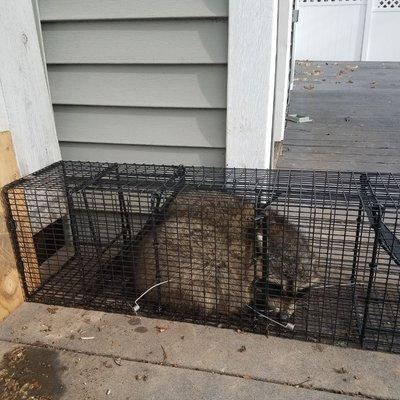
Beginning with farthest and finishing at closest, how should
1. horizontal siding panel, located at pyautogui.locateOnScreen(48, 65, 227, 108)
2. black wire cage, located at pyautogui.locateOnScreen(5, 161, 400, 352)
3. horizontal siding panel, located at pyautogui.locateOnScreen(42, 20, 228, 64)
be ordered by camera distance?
horizontal siding panel, located at pyautogui.locateOnScreen(48, 65, 227, 108), horizontal siding panel, located at pyautogui.locateOnScreen(42, 20, 228, 64), black wire cage, located at pyautogui.locateOnScreen(5, 161, 400, 352)

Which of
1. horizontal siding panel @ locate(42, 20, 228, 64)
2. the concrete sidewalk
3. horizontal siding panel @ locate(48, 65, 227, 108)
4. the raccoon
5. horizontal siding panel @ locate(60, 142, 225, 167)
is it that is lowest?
the concrete sidewalk

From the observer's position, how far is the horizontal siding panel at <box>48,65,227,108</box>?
2.73 metres

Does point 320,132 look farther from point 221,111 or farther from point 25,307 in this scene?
point 25,307

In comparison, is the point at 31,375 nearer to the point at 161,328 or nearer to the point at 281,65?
the point at 161,328

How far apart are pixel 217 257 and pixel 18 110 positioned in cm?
147

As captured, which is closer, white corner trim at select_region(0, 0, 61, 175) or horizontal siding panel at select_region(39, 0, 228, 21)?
white corner trim at select_region(0, 0, 61, 175)

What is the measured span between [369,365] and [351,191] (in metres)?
0.91

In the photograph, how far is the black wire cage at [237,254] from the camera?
2162 mm

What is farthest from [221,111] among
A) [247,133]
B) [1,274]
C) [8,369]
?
[8,369]

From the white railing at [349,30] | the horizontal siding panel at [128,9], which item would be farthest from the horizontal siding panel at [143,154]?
the white railing at [349,30]

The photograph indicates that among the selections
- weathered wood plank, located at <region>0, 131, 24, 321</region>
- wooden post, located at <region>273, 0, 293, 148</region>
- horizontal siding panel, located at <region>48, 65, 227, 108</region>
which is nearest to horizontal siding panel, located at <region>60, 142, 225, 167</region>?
horizontal siding panel, located at <region>48, 65, 227, 108</region>

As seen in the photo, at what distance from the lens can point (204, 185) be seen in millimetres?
2383

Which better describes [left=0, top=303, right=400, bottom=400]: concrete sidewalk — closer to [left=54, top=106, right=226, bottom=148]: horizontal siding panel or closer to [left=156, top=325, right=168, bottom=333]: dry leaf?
[left=156, top=325, right=168, bottom=333]: dry leaf

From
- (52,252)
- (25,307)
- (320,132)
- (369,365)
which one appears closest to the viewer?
(369,365)
